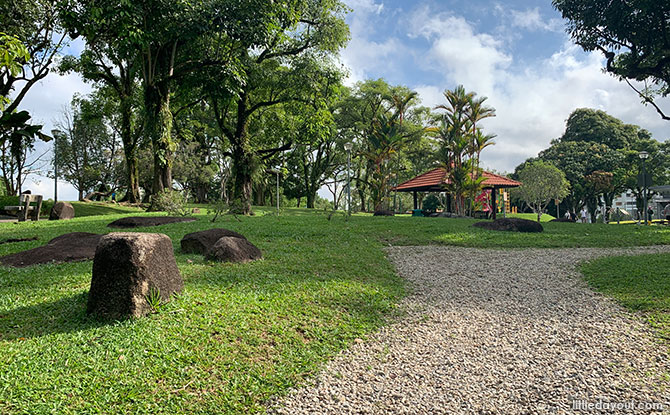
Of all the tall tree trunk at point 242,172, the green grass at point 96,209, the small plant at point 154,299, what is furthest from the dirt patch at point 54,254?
the green grass at point 96,209

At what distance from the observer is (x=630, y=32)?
1599cm

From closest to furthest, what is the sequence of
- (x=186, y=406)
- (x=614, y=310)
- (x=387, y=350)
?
1. (x=186, y=406)
2. (x=387, y=350)
3. (x=614, y=310)

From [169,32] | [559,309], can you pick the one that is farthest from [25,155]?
[559,309]

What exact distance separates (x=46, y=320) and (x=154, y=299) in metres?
→ 0.93

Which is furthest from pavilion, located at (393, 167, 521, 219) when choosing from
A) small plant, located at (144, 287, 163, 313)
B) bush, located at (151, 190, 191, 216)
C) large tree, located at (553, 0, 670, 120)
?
small plant, located at (144, 287, 163, 313)

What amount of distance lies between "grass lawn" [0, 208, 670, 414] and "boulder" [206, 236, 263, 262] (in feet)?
0.73

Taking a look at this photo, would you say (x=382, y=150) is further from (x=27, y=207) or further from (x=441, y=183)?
(x=27, y=207)

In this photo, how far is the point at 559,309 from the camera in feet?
15.8

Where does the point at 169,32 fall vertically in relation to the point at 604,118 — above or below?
below

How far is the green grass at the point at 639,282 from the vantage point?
14.9 ft

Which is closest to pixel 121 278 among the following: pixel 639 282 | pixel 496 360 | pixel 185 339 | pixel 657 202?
pixel 185 339

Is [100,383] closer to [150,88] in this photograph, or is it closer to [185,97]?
[150,88]

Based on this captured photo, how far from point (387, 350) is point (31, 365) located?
2827 mm

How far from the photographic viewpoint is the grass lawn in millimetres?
2584
